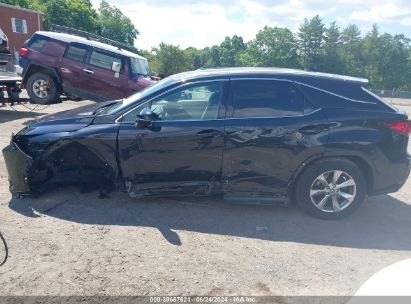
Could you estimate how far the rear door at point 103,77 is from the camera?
31.7 feet

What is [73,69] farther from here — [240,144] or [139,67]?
[240,144]

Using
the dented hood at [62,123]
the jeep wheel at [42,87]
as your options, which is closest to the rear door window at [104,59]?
the jeep wheel at [42,87]

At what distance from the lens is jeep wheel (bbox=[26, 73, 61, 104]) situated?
973cm

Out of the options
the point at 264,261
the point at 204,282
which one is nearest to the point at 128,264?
the point at 204,282

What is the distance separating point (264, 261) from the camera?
135 inches

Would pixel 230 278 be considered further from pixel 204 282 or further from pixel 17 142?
pixel 17 142

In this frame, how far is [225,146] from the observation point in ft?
13.7

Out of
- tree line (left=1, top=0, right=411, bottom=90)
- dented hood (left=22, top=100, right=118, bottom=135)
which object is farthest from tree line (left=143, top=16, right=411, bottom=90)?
dented hood (left=22, top=100, right=118, bottom=135)

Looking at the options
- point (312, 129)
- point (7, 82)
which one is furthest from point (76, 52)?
point (312, 129)

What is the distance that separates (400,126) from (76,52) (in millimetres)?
8431

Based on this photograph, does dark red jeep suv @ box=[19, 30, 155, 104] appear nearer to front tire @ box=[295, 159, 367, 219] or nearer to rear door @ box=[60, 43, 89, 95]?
rear door @ box=[60, 43, 89, 95]

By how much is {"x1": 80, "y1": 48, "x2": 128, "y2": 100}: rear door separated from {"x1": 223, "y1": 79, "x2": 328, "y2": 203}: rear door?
6220 mm

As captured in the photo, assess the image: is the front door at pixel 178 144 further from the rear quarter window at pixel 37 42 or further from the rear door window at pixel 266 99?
the rear quarter window at pixel 37 42

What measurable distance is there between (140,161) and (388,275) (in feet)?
9.44
